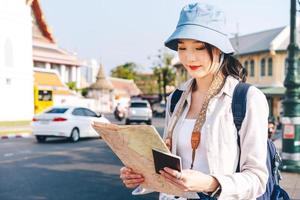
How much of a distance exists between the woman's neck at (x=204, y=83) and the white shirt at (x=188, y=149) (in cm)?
→ 18

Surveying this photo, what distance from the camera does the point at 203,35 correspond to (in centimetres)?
181

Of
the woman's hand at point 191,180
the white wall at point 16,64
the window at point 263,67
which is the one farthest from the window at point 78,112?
the window at point 263,67

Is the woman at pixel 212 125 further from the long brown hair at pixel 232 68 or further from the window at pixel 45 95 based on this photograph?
the window at pixel 45 95

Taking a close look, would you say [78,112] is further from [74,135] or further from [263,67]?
[263,67]

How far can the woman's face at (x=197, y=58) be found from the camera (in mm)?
1872

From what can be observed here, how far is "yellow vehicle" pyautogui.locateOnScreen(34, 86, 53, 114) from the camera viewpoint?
31.8 metres

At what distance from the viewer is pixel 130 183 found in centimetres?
188

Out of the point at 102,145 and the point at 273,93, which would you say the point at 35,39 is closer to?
the point at 273,93

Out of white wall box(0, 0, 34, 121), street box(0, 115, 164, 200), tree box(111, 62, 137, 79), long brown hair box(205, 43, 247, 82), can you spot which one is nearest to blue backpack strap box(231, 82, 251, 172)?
long brown hair box(205, 43, 247, 82)

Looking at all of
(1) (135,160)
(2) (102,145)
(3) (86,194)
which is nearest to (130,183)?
(1) (135,160)

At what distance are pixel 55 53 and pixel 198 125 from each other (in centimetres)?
4928

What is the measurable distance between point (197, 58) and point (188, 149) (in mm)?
407

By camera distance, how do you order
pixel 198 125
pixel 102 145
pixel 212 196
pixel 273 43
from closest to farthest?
pixel 212 196, pixel 198 125, pixel 102 145, pixel 273 43

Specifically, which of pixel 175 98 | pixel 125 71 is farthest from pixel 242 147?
pixel 125 71
